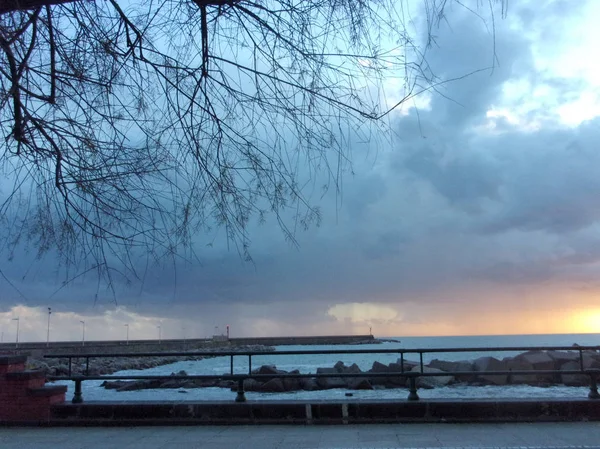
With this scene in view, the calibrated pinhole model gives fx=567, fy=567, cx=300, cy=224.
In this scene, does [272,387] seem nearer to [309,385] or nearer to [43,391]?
[309,385]

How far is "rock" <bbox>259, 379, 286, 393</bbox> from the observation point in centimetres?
2361

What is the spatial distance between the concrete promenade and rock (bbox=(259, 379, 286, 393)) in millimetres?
14997

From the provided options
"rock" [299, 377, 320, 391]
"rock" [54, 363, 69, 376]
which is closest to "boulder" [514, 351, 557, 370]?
"rock" [299, 377, 320, 391]

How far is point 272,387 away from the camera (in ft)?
77.8

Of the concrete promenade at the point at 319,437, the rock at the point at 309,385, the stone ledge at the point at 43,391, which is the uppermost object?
the stone ledge at the point at 43,391

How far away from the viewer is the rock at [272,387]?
77.5 feet

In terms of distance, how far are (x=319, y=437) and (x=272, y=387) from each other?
53.1ft

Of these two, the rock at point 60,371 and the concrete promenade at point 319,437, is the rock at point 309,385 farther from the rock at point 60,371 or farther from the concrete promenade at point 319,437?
the concrete promenade at point 319,437

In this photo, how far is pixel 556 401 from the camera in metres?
8.84

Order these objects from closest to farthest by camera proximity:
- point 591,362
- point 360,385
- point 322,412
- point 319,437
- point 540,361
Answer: point 319,437 < point 322,412 < point 360,385 < point 540,361 < point 591,362

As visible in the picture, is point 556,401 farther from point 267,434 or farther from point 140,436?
point 140,436

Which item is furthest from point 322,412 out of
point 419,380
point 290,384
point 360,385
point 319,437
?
point 290,384

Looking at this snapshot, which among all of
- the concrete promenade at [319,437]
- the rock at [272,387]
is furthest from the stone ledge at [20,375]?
the rock at [272,387]

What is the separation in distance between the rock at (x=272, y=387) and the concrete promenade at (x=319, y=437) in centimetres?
1500
